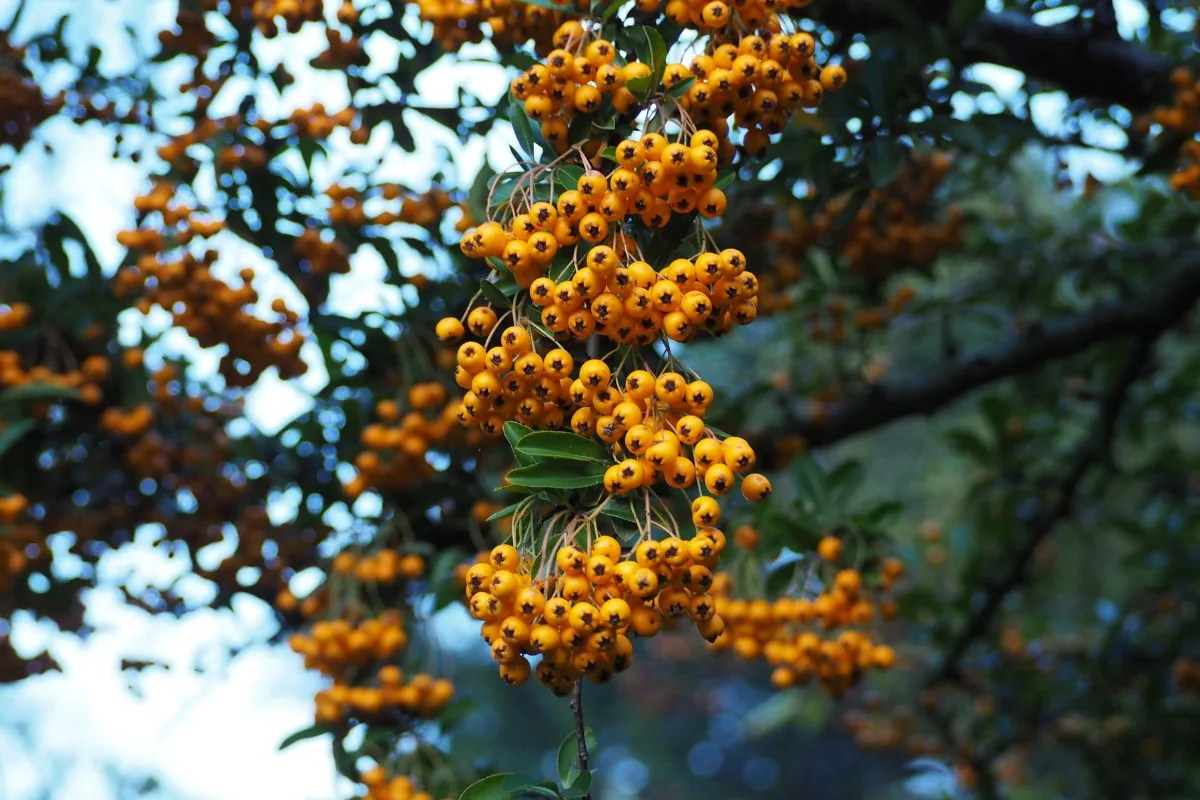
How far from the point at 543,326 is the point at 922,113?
1532mm

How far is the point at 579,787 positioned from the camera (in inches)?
58.7

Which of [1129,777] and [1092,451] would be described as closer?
[1092,451]

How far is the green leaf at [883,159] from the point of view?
2.24 m

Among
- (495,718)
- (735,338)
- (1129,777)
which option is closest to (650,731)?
(495,718)

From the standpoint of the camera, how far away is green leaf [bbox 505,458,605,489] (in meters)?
1.43

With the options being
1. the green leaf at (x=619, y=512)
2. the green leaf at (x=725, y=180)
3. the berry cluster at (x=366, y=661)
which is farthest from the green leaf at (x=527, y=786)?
the green leaf at (x=725, y=180)

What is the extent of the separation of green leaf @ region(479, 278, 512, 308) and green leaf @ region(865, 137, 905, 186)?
101 centimetres

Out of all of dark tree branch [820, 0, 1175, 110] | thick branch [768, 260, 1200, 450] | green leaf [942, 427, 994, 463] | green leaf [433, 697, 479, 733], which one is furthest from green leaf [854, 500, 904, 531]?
green leaf [942, 427, 994, 463]

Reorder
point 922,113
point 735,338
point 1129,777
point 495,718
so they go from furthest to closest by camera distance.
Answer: point 495,718
point 735,338
point 1129,777
point 922,113

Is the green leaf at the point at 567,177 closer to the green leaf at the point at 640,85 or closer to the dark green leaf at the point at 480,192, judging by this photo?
the green leaf at the point at 640,85

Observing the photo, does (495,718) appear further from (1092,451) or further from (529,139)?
(529,139)

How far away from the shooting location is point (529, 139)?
5.74ft

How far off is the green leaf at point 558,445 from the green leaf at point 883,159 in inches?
42.3

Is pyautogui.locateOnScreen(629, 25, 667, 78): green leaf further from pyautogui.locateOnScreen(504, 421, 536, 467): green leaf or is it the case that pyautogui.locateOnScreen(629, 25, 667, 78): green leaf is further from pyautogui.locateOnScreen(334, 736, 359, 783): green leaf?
pyautogui.locateOnScreen(334, 736, 359, 783): green leaf
